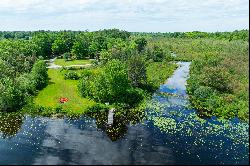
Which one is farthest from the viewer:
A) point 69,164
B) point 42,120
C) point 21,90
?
point 21,90

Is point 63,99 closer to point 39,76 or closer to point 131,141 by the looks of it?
point 39,76

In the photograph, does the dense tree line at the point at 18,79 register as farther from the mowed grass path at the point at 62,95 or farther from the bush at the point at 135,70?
the bush at the point at 135,70

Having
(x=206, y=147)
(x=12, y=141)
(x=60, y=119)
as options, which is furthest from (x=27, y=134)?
(x=206, y=147)

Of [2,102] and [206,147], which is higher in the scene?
[2,102]

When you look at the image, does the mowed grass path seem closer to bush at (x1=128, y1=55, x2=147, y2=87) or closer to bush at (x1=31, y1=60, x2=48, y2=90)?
bush at (x1=31, y1=60, x2=48, y2=90)

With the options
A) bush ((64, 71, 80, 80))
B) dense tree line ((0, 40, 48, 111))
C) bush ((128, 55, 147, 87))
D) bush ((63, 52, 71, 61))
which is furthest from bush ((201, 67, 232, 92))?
bush ((63, 52, 71, 61))

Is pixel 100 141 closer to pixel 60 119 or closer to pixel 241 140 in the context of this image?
pixel 60 119

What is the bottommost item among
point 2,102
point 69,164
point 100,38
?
point 69,164
